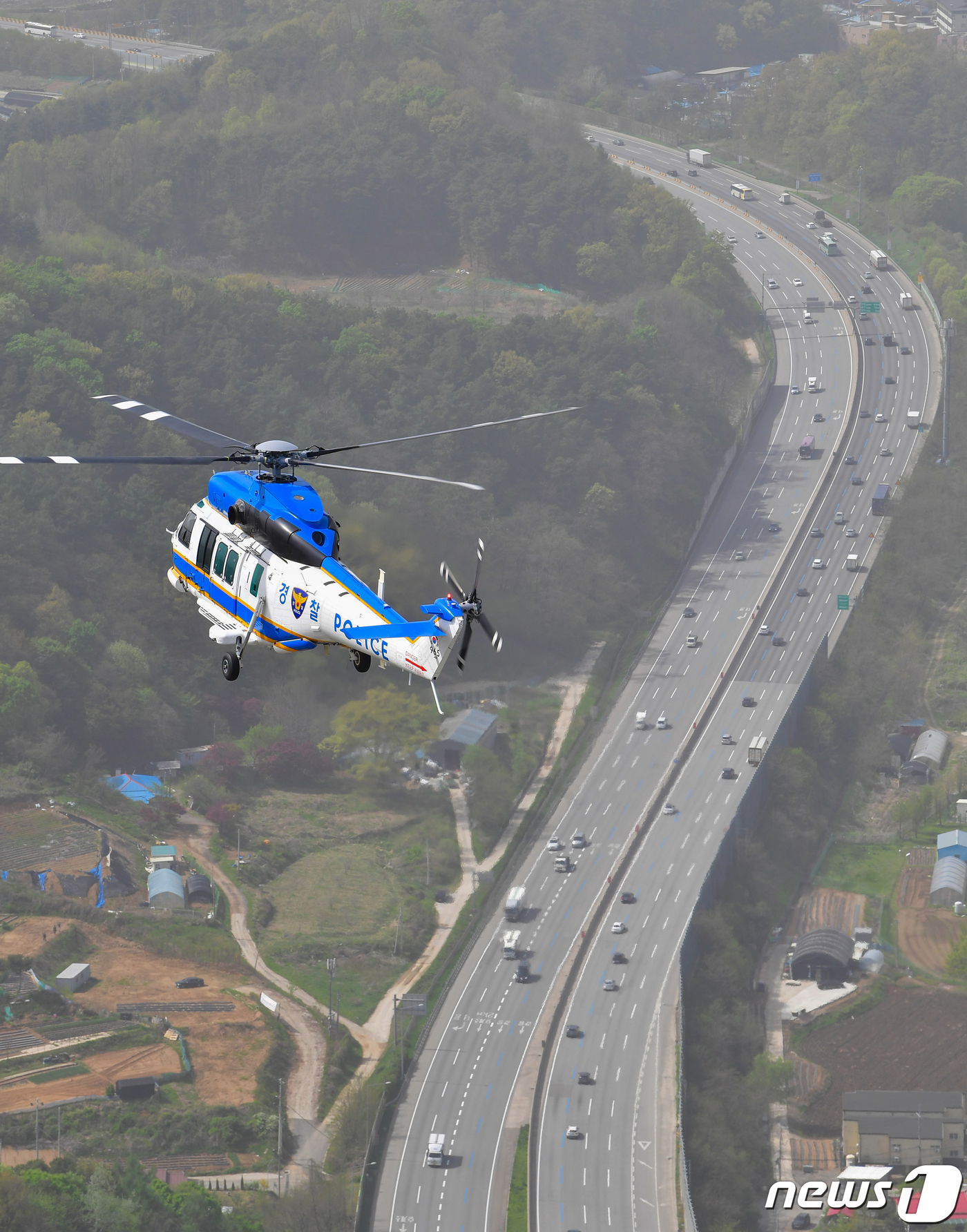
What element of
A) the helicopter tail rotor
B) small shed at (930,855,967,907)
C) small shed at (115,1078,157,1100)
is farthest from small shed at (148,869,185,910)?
the helicopter tail rotor

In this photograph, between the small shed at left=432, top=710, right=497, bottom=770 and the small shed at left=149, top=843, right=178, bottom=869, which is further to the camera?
the small shed at left=432, top=710, right=497, bottom=770

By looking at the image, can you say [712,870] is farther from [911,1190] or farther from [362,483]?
[362,483]

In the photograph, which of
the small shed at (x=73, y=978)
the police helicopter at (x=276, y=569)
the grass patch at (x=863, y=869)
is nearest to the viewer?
the police helicopter at (x=276, y=569)

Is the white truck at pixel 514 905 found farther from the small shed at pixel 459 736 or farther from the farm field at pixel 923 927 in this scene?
the farm field at pixel 923 927

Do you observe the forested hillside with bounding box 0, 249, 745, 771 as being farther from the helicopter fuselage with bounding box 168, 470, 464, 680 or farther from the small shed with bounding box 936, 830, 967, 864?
the helicopter fuselage with bounding box 168, 470, 464, 680

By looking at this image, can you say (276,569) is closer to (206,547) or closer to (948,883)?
(206,547)

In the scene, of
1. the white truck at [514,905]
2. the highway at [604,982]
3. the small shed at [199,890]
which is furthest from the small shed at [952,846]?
the small shed at [199,890]
